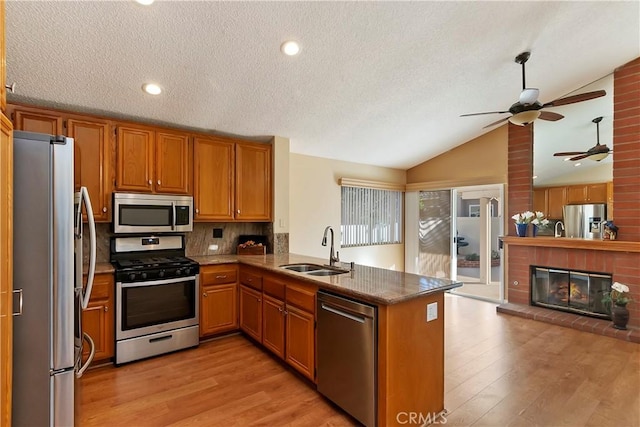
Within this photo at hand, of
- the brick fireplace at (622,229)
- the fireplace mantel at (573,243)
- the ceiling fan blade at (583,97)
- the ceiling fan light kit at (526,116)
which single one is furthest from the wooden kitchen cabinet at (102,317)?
the fireplace mantel at (573,243)

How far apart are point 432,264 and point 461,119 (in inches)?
111

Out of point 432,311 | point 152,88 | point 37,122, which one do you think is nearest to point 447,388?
point 432,311

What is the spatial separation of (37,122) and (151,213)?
3.94 ft

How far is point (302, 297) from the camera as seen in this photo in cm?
249

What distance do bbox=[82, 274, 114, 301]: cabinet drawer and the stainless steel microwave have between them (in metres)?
0.48

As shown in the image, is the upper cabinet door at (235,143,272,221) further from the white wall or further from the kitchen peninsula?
the kitchen peninsula

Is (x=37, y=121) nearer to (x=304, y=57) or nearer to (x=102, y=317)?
(x=102, y=317)

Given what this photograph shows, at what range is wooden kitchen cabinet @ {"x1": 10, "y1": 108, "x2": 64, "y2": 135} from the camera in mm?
2637

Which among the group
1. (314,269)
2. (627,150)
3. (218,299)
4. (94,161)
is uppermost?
(627,150)

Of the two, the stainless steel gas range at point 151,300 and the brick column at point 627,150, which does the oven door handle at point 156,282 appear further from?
the brick column at point 627,150

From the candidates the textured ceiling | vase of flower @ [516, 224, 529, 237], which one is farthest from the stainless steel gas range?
vase of flower @ [516, 224, 529, 237]

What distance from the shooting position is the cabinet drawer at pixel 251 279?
313 cm

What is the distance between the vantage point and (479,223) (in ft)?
18.0

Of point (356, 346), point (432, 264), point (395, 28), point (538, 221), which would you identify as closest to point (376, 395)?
point (356, 346)
